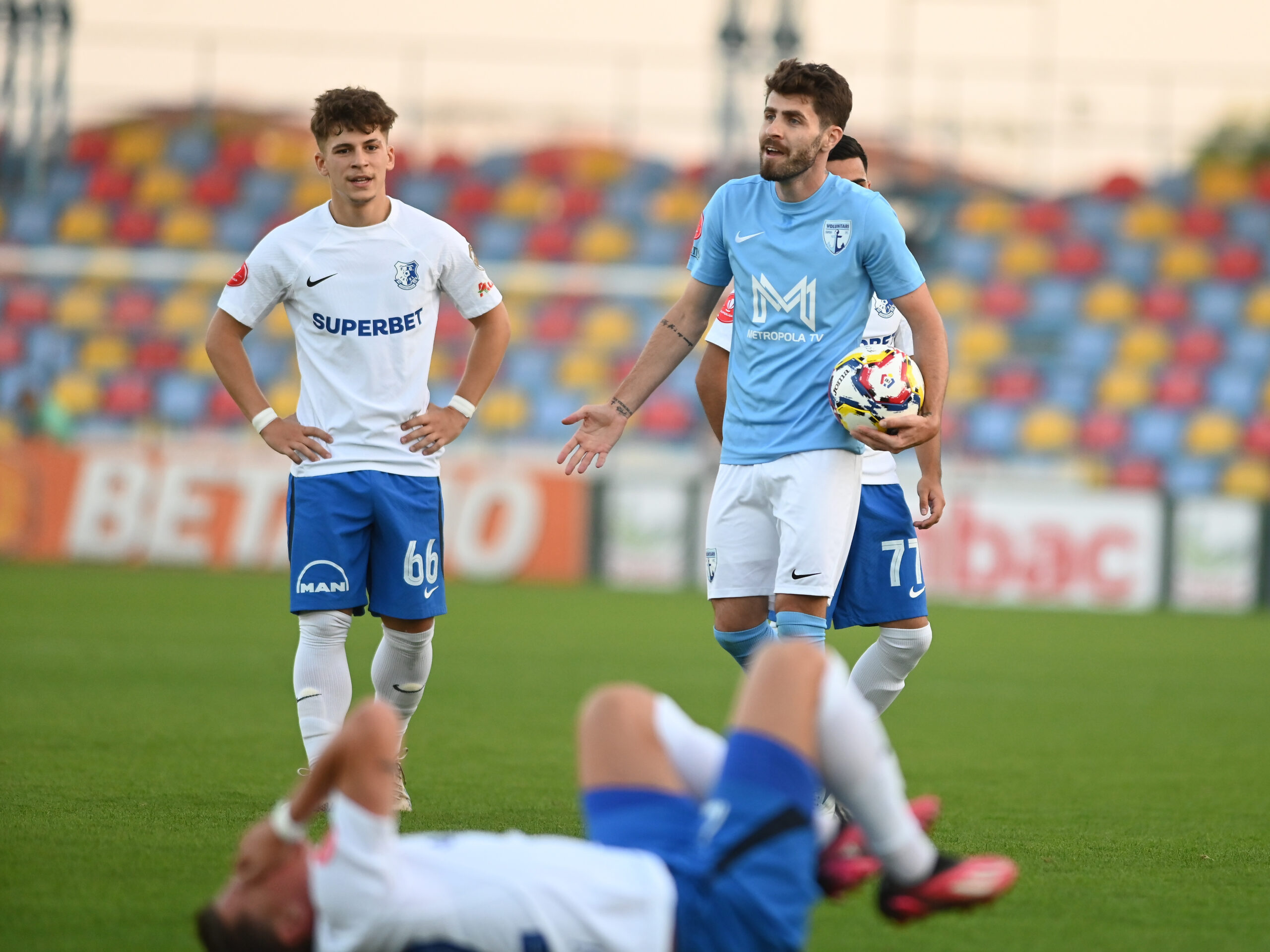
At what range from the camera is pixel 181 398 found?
21016mm

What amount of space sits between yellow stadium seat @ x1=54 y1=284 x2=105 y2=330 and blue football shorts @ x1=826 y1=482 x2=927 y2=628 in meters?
18.0

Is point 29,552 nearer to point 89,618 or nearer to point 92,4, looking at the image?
point 89,618

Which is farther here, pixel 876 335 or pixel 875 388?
pixel 876 335

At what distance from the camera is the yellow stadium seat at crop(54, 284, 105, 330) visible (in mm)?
21875

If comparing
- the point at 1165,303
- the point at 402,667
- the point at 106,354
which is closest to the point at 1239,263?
the point at 1165,303

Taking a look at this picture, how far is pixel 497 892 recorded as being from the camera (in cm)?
307

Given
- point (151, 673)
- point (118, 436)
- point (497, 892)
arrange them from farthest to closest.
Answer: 1. point (118, 436)
2. point (151, 673)
3. point (497, 892)

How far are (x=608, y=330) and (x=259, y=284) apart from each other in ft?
55.6

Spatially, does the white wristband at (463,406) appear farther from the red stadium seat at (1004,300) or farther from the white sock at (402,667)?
the red stadium seat at (1004,300)

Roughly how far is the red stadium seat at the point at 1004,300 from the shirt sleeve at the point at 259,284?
1846cm

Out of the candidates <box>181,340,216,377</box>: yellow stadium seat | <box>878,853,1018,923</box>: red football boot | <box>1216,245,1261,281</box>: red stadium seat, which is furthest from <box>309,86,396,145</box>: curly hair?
<box>1216,245,1261,281</box>: red stadium seat

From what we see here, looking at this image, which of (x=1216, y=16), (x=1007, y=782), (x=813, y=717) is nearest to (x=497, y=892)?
(x=813, y=717)

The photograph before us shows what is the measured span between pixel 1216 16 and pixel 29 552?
2046cm

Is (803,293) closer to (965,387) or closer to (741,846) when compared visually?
(741,846)
